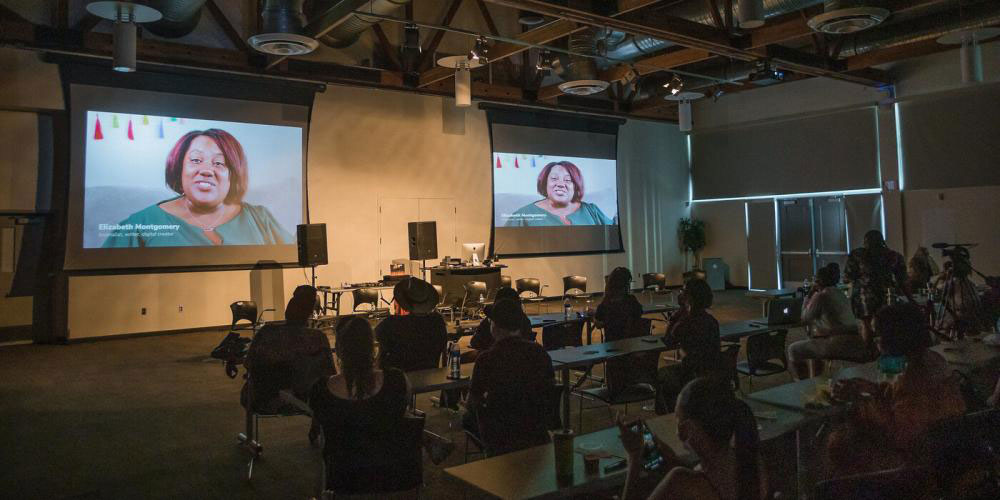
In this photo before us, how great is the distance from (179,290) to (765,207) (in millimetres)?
12277

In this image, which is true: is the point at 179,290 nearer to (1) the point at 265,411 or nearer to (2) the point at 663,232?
(1) the point at 265,411

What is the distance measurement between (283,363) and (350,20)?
6355 millimetres

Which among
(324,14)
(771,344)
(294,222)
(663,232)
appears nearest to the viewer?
(771,344)

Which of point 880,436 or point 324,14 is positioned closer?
point 880,436

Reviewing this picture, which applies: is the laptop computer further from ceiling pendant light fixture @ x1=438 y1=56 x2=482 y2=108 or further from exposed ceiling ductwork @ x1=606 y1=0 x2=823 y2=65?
ceiling pendant light fixture @ x1=438 y1=56 x2=482 y2=108

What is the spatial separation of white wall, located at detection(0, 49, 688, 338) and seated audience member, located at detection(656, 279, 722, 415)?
823 centimetres

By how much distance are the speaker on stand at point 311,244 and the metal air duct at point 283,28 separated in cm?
358

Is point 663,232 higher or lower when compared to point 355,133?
lower

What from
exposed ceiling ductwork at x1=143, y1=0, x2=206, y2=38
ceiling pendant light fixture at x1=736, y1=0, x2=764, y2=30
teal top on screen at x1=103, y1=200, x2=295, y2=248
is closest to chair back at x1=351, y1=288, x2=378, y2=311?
teal top on screen at x1=103, y1=200, x2=295, y2=248

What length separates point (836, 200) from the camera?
46.9 feet

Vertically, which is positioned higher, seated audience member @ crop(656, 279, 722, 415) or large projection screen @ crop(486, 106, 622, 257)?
large projection screen @ crop(486, 106, 622, 257)

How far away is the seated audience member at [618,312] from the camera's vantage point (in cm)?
582

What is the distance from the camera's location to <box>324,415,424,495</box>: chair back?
2.85 metres

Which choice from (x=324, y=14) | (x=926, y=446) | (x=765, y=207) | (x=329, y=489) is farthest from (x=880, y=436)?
(x=765, y=207)
